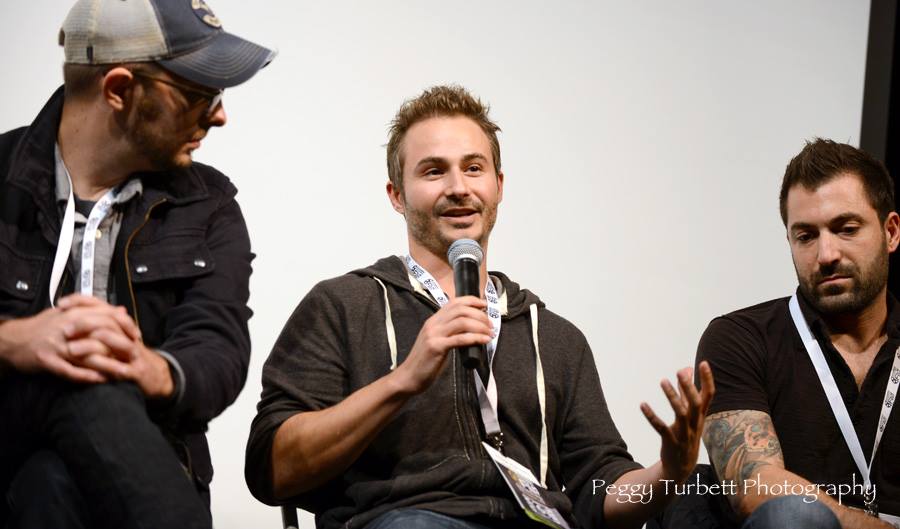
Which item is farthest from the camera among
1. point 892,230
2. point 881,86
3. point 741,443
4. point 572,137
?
point 881,86

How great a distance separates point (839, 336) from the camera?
2734 millimetres

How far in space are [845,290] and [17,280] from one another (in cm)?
196

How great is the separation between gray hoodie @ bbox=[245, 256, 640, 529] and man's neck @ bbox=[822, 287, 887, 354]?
2.25 ft

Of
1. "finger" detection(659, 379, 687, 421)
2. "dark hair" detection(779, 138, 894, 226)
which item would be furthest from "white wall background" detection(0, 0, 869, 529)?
"finger" detection(659, 379, 687, 421)

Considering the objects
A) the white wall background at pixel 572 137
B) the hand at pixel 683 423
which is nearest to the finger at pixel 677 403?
the hand at pixel 683 423

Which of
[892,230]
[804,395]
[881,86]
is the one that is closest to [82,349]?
[804,395]

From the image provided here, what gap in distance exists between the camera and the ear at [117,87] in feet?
6.54

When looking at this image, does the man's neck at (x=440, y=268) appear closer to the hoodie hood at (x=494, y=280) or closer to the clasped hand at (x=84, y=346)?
the hoodie hood at (x=494, y=280)

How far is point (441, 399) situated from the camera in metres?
2.27

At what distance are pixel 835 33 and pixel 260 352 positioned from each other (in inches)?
91.4

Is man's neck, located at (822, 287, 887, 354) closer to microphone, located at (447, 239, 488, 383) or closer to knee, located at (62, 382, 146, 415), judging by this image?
microphone, located at (447, 239, 488, 383)

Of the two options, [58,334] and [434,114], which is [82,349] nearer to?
[58,334]

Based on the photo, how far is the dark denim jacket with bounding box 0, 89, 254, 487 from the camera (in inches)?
75.4

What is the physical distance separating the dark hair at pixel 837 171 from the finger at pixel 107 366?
6.14ft
